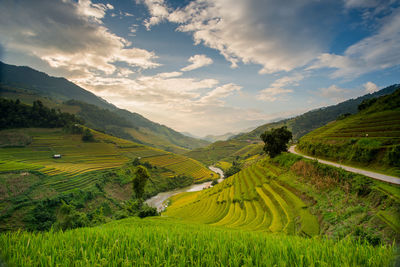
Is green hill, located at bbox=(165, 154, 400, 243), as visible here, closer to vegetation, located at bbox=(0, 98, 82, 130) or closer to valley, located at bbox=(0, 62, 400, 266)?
valley, located at bbox=(0, 62, 400, 266)

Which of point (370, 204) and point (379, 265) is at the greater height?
point (379, 265)

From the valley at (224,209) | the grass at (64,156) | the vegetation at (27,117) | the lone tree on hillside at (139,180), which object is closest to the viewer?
the valley at (224,209)

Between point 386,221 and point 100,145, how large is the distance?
323 feet

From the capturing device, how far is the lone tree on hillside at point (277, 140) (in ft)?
113

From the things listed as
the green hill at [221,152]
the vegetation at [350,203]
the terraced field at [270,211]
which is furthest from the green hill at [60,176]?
the green hill at [221,152]

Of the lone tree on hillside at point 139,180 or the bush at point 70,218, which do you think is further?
the lone tree on hillside at point 139,180

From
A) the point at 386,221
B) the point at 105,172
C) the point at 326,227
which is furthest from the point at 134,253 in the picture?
the point at 105,172

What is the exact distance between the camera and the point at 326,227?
35.7 ft

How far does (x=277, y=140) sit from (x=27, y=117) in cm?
10708

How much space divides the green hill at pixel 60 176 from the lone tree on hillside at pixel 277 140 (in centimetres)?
3671

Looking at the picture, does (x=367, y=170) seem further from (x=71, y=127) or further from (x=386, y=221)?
(x=71, y=127)

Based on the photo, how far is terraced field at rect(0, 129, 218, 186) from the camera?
43.2m

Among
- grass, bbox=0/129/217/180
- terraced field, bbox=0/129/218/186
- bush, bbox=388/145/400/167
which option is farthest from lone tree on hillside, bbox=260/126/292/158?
grass, bbox=0/129/217/180

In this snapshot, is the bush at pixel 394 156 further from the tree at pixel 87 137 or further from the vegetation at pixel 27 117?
the vegetation at pixel 27 117
